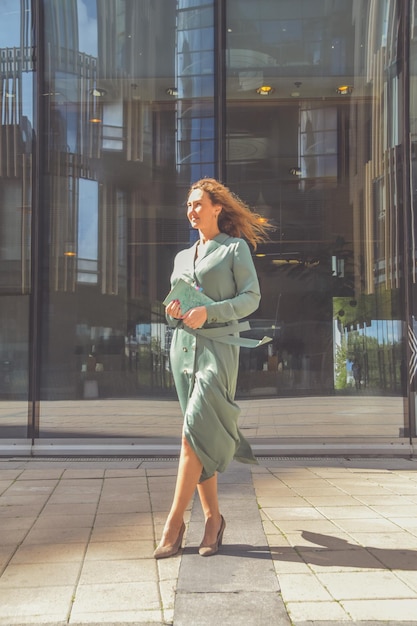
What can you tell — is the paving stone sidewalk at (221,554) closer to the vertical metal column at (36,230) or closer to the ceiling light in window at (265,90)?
the vertical metal column at (36,230)

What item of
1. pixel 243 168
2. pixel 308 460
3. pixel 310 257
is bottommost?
pixel 308 460

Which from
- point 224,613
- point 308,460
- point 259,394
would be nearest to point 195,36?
point 259,394

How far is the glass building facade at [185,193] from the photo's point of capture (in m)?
6.90

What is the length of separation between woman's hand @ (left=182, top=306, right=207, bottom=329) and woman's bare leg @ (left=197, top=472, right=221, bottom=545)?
0.85m

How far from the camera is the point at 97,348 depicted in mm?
6969

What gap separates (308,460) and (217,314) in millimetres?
3812

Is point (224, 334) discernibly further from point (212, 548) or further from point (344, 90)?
point (344, 90)

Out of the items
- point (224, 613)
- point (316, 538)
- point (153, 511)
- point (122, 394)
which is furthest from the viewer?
point (122, 394)

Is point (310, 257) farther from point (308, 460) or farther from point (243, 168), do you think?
point (308, 460)

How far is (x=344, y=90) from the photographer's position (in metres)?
7.18

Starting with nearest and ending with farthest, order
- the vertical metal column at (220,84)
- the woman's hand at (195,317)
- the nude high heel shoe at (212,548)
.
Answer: the woman's hand at (195,317)
the nude high heel shoe at (212,548)
the vertical metal column at (220,84)

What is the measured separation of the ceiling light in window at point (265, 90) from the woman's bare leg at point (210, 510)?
16.8ft

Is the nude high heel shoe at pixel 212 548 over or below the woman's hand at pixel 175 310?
below

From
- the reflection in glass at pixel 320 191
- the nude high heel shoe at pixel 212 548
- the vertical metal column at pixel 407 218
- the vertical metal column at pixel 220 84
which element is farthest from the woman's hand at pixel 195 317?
the vertical metal column at pixel 407 218
